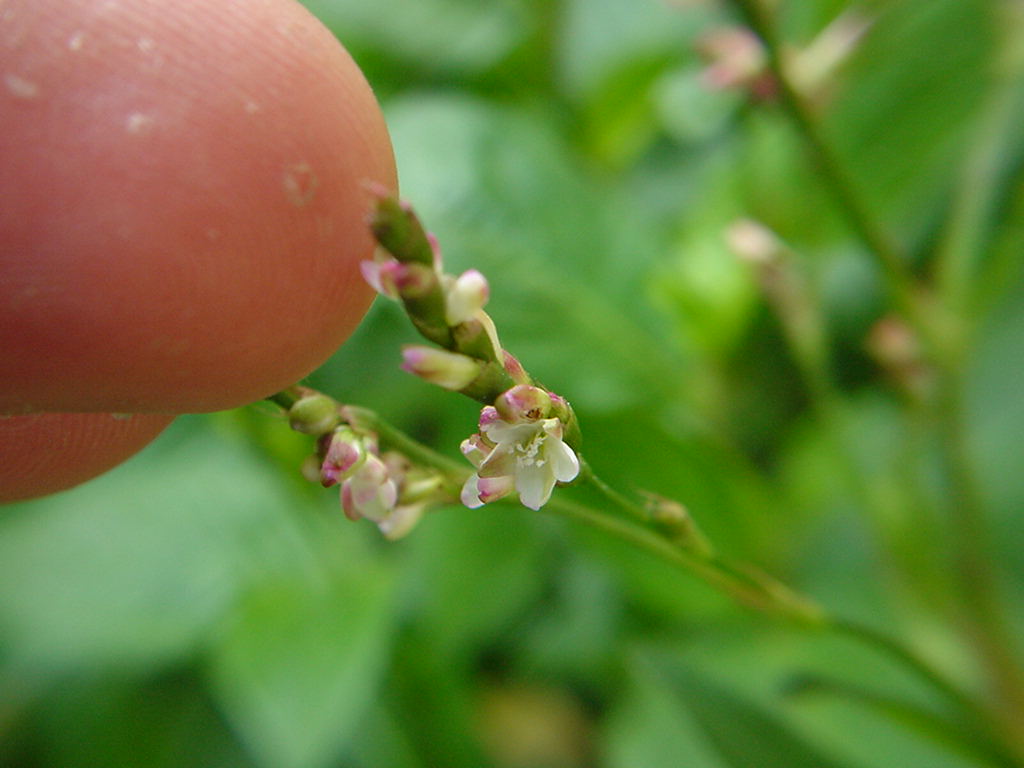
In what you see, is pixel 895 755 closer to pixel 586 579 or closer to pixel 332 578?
pixel 586 579

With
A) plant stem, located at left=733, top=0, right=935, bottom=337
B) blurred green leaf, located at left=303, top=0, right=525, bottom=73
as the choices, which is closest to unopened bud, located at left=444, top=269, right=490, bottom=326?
plant stem, located at left=733, top=0, right=935, bottom=337

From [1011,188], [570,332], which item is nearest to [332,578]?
[570,332]

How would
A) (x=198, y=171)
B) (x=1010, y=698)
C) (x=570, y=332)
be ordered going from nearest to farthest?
(x=198, y=171) < (x=1010, y=698) < (x=570, y=332)

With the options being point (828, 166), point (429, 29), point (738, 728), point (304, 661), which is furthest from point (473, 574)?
point (429, 29)

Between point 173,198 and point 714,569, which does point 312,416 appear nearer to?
point 173,198

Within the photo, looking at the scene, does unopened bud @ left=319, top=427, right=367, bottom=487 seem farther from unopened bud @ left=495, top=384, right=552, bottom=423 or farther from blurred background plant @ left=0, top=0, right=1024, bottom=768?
blurred background plant @ left=0, top=0, right=1024, bottom=768

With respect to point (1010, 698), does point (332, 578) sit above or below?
below
